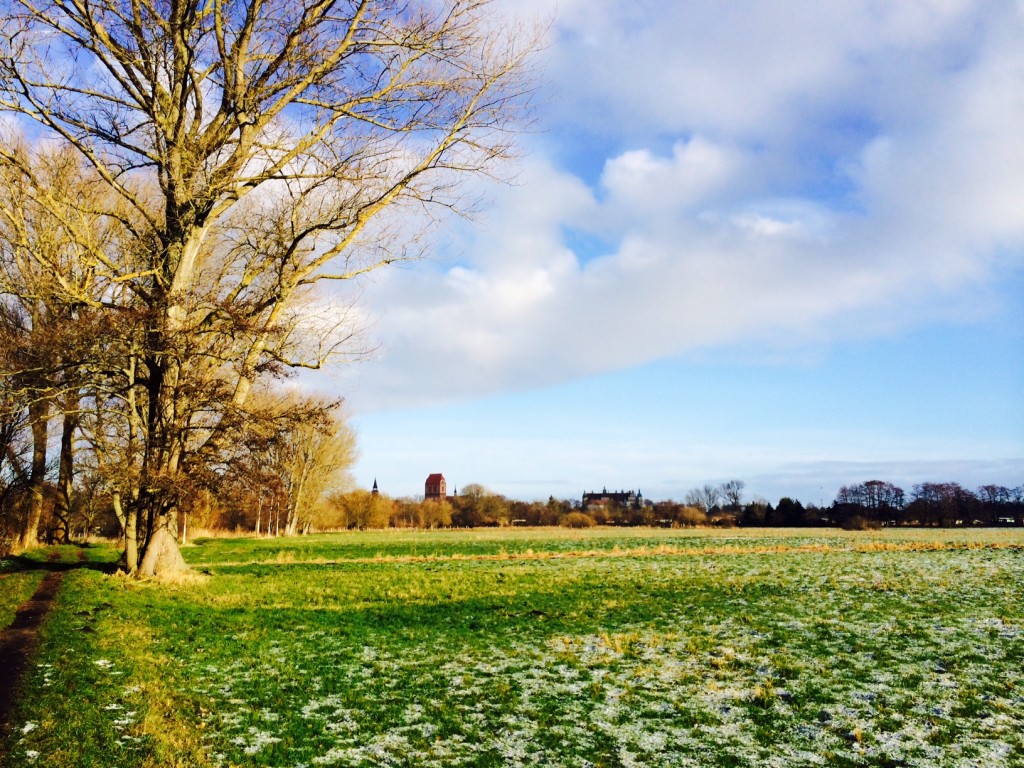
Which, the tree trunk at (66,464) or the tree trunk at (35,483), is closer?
the tree trunk at (35,483)

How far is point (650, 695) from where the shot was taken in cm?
809

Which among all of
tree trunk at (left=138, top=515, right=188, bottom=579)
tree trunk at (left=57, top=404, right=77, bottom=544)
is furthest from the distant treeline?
tree trunk at (left=138, top=515, right=188, bottom=579)

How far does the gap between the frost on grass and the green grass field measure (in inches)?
Result: 1.4

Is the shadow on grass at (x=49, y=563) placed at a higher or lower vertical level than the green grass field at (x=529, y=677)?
lower

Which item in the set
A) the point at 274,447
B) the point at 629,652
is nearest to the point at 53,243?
the point at 274,447

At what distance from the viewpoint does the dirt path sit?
753 centimetres

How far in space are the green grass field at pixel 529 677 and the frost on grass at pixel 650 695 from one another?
0.04 meters

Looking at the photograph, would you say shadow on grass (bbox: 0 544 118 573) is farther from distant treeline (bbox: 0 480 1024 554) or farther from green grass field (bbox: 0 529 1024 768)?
distant treeline (bbox: 0 480 1024 554)

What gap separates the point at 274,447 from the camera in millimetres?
18828

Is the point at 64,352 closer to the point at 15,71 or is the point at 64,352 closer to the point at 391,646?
Result: the point at 15,71

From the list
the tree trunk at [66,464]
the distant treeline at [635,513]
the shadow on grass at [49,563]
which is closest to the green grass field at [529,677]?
the shadow on grass at [49,563]

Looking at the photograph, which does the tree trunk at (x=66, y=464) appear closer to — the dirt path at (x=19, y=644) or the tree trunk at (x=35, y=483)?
the tree trunk at (x=35, y=483)

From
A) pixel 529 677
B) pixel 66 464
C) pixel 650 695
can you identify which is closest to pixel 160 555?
pixel 529 677

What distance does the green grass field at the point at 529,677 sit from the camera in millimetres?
6371
